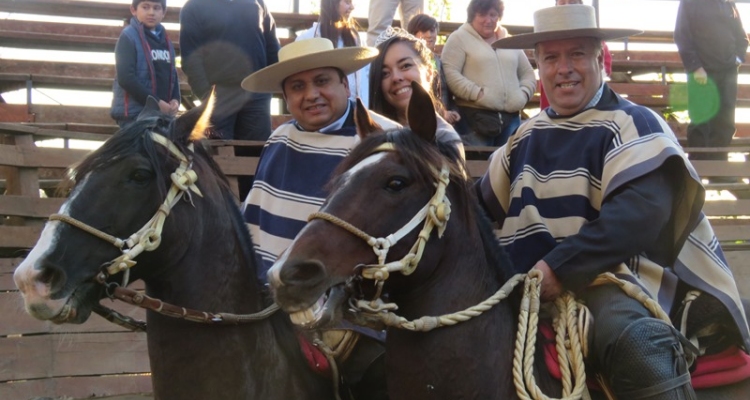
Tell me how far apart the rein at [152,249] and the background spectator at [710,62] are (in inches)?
317

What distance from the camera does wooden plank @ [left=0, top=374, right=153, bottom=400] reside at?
7082 millimetres

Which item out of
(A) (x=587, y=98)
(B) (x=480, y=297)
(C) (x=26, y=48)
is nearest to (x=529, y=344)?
(B) (x=480, y=297)

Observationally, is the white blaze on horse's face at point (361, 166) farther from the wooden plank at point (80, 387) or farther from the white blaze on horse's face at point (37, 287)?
the wooden plank at point (80, 387)

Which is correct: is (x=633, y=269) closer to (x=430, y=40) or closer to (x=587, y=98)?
(x=587, y=98)

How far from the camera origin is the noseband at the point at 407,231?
3416 mm

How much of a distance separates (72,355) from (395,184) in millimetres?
4545

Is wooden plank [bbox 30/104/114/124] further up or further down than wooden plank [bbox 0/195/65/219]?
further up

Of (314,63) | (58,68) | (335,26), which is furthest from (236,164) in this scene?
(58,68)

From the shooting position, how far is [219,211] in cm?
445

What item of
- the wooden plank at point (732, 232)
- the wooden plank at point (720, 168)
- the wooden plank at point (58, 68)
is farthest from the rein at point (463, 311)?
the wooden plank at point (58, 68)

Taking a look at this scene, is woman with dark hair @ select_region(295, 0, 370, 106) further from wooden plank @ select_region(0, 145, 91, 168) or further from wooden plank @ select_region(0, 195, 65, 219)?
wooden plank @ select_region(0, 195, 65, 219)

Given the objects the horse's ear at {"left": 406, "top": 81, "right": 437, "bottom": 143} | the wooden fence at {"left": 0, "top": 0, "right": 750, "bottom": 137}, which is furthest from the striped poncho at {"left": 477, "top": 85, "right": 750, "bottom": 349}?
the wooden fence at {"left": 0, "top": 0, "right": 750, "bottom": 137}

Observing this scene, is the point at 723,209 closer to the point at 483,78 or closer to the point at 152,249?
the point at 483,78

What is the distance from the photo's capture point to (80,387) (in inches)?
286
